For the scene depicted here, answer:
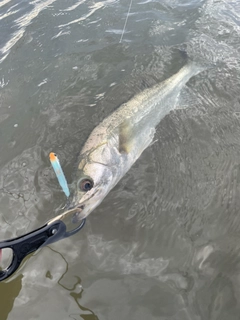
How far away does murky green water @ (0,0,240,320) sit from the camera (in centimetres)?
283

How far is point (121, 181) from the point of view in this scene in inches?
A: 154

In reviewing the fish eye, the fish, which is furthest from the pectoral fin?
the fish eye

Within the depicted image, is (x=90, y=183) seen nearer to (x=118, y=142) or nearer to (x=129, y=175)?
(x=129, y=175)

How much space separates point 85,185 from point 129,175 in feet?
2.49

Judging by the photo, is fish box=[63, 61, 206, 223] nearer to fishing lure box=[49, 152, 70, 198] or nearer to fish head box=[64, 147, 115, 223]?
fish head box=[64, 147, 115, 223]

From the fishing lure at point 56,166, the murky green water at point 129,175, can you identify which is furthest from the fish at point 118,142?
A: the fishing lure at point 56,166

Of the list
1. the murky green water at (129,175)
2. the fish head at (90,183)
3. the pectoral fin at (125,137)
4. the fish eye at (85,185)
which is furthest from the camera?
the pectoral fin at (125,137)

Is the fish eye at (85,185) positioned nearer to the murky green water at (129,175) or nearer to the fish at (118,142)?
the fish at (118,142)

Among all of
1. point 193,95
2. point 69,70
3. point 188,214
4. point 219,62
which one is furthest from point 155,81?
point 188,214

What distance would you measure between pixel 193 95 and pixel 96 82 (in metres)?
1.79

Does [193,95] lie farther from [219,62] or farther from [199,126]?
[219,62]

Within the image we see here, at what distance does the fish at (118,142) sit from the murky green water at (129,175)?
6.4 inches

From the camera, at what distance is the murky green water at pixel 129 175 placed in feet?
9.27

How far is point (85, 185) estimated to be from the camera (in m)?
3.43
